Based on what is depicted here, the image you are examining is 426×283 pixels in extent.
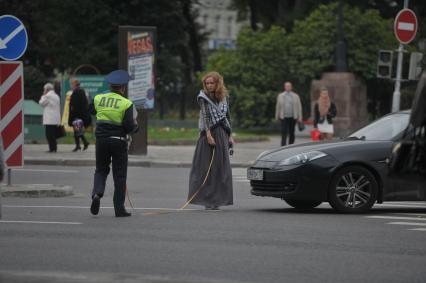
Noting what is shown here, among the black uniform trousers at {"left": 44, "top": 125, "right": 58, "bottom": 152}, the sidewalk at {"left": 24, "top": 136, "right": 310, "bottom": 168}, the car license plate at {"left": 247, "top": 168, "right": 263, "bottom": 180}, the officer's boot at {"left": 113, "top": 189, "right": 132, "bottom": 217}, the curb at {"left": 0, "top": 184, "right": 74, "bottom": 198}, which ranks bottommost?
the sidewalk at {"left": 24, "top": 136, "right": 310, "bottom": 168}

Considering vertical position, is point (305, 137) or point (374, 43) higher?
point (374, 43)

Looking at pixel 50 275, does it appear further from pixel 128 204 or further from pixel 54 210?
pixel 128 204

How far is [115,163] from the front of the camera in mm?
13992

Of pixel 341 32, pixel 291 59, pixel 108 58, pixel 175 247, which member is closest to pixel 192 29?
pixel 108 58

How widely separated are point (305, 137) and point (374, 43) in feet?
21.7

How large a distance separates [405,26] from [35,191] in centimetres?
1088

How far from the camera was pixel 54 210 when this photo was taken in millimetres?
14820

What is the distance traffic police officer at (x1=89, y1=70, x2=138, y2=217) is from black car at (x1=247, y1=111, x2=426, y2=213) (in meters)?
1.85

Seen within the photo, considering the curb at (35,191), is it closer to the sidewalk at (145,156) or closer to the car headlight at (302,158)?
the car headlight at (302,158)

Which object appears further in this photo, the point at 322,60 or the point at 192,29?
the point at 192,29

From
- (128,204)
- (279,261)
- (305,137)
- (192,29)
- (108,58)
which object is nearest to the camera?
(279,261)

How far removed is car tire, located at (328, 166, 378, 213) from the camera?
1462 centimetres

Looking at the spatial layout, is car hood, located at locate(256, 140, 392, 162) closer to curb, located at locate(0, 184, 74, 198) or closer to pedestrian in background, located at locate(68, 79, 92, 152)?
curb, located at locate(0, 184, 74, 198)

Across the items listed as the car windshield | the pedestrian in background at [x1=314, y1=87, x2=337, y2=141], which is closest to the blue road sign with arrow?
the car windshield
